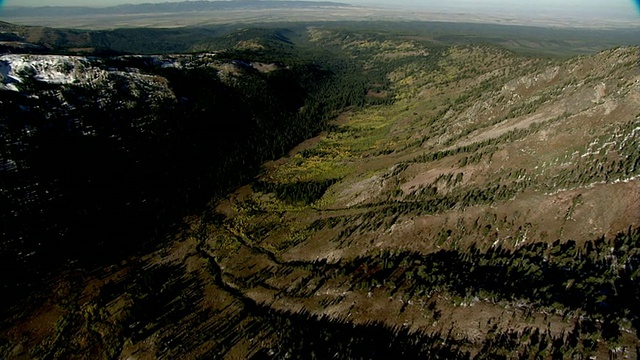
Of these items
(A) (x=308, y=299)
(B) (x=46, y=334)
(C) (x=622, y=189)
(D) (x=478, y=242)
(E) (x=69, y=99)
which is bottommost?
(B) (x=46, y=334)

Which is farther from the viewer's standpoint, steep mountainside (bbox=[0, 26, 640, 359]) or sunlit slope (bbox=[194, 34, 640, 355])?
sunlit slope (bbox=[194, 34, 640, 355])

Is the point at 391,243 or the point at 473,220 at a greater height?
the point at 473,220

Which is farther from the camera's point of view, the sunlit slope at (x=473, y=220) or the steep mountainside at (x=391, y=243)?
the sunlit slope at (x=473, y=220)

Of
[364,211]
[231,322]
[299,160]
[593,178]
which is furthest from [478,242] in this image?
[299,160]

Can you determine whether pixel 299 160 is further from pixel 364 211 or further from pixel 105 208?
pixel 105 208

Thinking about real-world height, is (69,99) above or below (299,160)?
above

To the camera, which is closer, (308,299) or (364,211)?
(308,299)

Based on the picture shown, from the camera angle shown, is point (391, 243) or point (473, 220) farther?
point (391, 243)

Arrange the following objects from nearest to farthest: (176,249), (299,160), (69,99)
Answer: (176,249), (69,99), (299,160)
